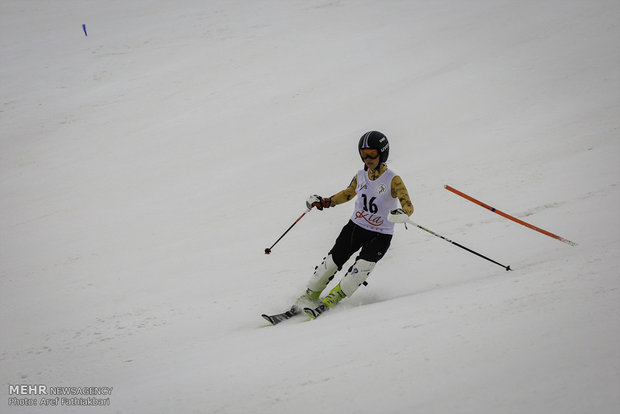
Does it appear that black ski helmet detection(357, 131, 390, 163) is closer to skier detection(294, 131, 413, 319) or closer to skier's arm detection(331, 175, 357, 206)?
skier detection(294, 131, 413, 319)

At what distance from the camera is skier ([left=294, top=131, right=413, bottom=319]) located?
4.57 metres

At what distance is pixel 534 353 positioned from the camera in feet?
9.57

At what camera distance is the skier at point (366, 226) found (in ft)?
15.0

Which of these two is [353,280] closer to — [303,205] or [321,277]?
[321,277]

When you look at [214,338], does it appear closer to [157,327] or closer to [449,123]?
[157,327]

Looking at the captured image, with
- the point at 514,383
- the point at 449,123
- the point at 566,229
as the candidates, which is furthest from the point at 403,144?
the point at 514,383

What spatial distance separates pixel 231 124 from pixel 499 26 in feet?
29.2

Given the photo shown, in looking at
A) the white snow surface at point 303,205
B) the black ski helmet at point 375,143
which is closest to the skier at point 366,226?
the black ski helmet at point 375,143

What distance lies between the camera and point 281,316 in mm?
4781

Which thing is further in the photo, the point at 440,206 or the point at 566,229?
the point at 440,206

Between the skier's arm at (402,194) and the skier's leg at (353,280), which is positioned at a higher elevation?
the skier's arm at (402,194)

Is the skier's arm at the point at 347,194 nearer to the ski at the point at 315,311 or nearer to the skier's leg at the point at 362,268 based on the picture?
the skier's leg at the point at 362,268

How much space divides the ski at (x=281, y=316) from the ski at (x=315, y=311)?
227 mm

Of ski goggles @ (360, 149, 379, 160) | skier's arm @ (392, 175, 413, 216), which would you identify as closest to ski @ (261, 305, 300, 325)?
skier's arm @ (392, 175, 413, 216)
